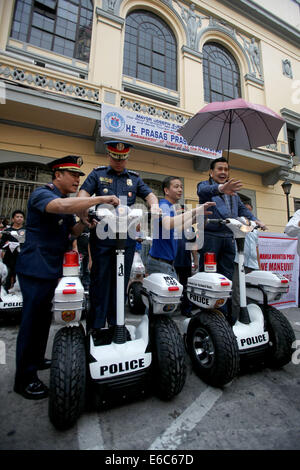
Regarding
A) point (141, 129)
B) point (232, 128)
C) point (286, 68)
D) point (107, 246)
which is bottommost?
point (107, 246)

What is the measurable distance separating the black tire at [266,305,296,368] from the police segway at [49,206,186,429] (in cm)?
100

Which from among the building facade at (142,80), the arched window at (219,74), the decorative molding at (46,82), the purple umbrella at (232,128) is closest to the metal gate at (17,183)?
the building facade at (142,80)

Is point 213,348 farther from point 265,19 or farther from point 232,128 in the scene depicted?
point 265,19

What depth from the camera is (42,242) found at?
1732 mm

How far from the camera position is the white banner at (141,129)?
20.4 ft

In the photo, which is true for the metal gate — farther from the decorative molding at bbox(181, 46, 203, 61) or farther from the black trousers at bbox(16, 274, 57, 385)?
the decorative molding at bbox(181, 46, 203, 61)

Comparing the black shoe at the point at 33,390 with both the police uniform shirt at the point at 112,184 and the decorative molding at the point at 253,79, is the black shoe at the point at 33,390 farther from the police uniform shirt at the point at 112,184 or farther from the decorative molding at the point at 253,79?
the decorative molding at the point at 253,79

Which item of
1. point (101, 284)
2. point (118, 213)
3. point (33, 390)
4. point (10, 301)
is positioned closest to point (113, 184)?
point (118, 213)

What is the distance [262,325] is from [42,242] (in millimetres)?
2070

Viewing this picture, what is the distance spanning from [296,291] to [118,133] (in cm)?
598

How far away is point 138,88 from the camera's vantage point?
8148 mm

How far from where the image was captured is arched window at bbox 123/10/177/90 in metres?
8.41
